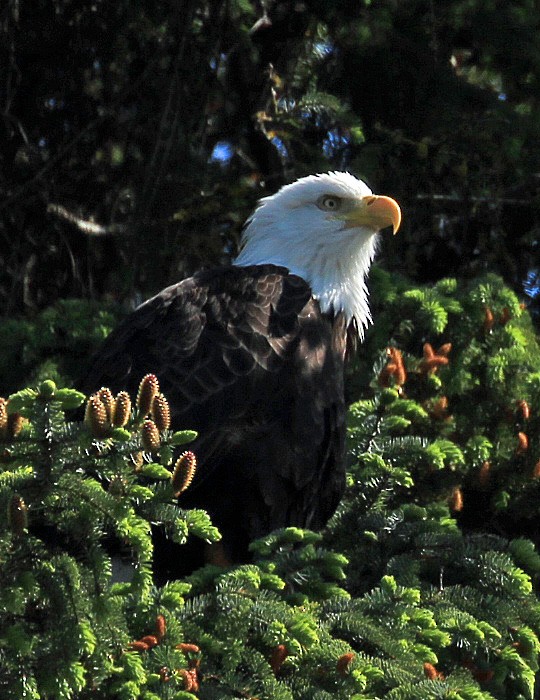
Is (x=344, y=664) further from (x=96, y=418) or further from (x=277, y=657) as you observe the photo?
(x=96, y=418)

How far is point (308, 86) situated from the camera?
5988 millimetres

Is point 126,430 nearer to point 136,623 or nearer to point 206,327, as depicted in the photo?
point 136,623

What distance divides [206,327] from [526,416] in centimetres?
123

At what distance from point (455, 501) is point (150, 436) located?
2307mm

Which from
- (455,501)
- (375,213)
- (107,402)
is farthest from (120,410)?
(375,213)

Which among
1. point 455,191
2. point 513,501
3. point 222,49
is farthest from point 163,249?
point 513,501

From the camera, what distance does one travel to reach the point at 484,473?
15.5ft

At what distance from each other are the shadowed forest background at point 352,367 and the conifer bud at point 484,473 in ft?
0.13

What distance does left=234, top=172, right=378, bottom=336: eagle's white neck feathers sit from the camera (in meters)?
5.10

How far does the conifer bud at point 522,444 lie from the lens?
15.5 feet

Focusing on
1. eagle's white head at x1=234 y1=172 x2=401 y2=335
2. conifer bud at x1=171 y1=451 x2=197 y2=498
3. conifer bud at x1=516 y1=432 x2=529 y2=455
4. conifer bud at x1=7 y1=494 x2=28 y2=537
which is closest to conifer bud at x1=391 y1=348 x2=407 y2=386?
eagle's white head at x1=234 y1=172 x2=401 y2=335

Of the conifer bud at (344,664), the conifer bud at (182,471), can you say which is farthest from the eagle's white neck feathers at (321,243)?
the conifer bud at (182,471)

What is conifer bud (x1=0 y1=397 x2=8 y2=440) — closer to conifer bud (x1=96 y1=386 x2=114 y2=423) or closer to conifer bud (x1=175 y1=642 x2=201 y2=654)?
conifer bud (x1=96 y1=386 x2=114 y2=423)

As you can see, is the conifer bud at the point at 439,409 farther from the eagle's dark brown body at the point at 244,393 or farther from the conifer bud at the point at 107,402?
the conifer bud at the point at 107,402
